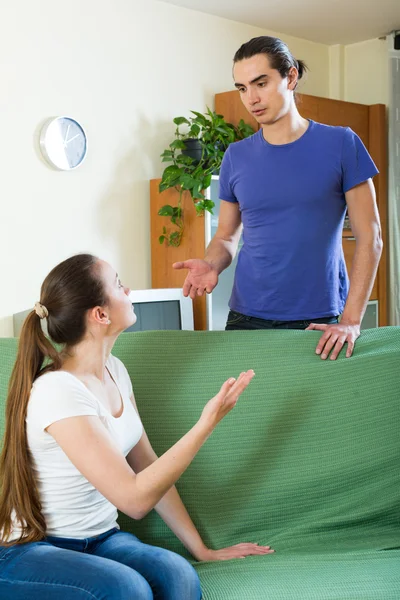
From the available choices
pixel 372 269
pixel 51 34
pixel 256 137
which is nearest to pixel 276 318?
pixel 372 269

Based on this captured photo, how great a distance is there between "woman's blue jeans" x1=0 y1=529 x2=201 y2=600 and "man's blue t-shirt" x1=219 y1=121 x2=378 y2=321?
903mm

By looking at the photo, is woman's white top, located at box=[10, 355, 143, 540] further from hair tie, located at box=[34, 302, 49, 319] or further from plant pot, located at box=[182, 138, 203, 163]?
plant pot, located at box=[182, 138, 203, 163]

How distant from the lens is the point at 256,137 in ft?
7.57

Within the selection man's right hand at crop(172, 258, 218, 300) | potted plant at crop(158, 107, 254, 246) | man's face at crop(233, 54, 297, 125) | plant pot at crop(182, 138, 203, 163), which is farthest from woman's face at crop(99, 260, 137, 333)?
plant pot at crop(182, 138, 203, 163)

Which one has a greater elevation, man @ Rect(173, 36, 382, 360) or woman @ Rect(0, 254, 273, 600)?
man @ Rect(173, 36, 382, 360)

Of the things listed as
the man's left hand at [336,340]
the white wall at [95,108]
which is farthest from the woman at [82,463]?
the white wall at [95,108]

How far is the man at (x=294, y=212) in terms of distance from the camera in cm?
215

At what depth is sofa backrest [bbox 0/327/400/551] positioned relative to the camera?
1951mm

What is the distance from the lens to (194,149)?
15.0ft

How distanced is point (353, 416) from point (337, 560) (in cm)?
38

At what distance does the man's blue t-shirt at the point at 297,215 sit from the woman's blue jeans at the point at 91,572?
2.96ft

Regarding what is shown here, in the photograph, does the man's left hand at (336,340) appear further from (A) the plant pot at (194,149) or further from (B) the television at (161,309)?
(A) the plant pot at (194,149)

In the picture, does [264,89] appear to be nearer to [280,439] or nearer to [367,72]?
[280,439]

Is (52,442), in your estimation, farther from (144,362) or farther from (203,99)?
(203,99)
